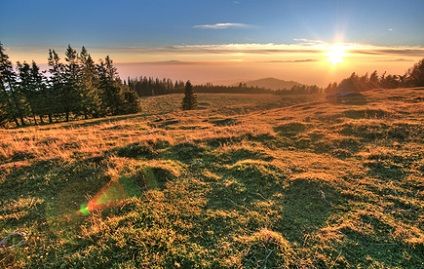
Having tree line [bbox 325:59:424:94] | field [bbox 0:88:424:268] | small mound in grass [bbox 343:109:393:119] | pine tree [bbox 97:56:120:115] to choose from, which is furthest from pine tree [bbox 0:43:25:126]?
tree line [bbox 325:59:424:94]

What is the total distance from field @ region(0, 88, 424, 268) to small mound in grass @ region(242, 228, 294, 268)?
0.03 meters

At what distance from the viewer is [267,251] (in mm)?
7559

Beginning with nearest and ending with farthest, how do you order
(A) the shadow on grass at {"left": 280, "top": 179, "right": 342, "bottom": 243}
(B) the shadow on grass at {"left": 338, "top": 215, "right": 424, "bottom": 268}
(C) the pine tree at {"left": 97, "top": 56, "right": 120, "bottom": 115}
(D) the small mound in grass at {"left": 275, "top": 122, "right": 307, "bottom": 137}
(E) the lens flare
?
(B) the shadow on grass at {"left": 338, "top": 215, "right": 424, "bottom": 268}, (A) the shadow on grass at {"left": 280, "top": 179, "right": 342, "bottom": 243}, (E) the lens flare, (D) the small mound in grass at {"left": 275, "top": 122, "right": 307, "bottom": 137}, (C) the pine tree at {"left": 97, "top": 56, "right": 120, "bottom": 115}

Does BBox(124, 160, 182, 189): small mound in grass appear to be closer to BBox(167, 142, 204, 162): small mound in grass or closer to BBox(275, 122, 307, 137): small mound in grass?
BBox(167, 142, 204, 162): small mound in grass

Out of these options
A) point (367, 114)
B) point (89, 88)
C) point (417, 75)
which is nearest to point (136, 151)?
point (367, 114)

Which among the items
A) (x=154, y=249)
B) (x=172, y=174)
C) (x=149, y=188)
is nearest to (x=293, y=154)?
(x=172, y=174)

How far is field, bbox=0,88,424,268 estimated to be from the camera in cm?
741

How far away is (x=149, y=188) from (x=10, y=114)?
5429 centimetres

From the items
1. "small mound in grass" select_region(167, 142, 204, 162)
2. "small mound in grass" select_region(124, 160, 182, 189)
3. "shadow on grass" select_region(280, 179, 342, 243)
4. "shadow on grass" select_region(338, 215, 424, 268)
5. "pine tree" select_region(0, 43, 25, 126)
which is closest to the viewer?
"shadow on grass" select_region(338, 215, 424, 268)

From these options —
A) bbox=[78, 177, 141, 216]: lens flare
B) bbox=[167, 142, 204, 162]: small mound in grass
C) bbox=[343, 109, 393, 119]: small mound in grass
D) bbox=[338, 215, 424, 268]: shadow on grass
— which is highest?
bbox=[343, 109, 393, 119]: small mound in grass

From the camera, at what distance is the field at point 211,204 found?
7414 mm

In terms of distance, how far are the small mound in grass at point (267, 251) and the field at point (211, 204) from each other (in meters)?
0.03

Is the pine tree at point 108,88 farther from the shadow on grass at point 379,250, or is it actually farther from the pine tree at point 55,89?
the shadow on grass at point 379,250

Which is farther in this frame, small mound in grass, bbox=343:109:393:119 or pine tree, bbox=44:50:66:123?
pine tree, bbox=44:50:66:123
